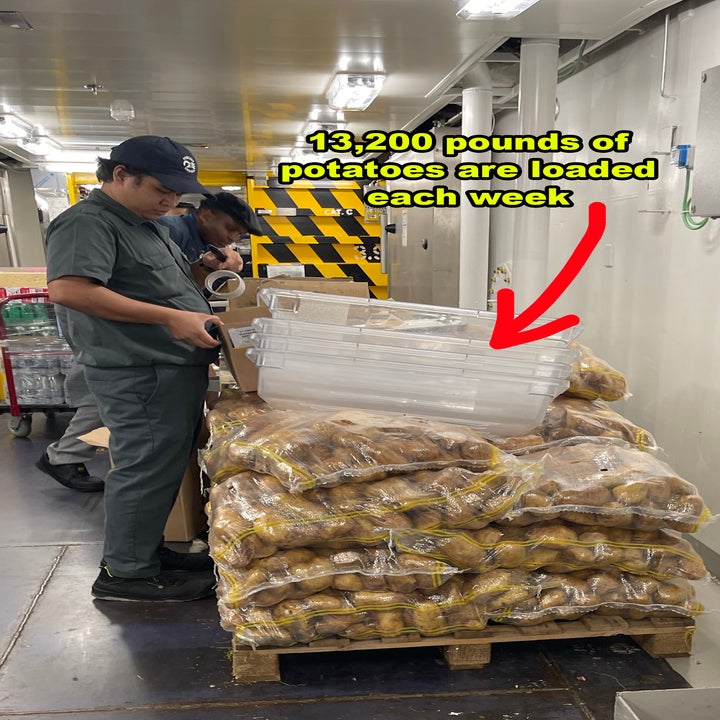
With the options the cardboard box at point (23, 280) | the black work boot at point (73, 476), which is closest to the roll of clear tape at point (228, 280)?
the black work boot at point (73, 476)

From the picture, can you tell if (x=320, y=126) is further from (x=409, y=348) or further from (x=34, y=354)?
(x=409, y=348)

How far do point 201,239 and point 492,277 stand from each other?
2647 mm

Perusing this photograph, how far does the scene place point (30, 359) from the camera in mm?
4508

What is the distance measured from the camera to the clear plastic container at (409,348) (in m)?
2.13

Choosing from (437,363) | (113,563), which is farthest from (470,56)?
(113,563)

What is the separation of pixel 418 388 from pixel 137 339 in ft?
3.49

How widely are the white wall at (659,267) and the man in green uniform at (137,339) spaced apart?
2.12m

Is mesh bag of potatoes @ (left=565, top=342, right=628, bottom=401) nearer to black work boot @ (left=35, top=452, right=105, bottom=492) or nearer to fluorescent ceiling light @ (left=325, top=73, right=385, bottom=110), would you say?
fluorescent ceiling light @ (left=325, top=73, right=385, bottom=110)

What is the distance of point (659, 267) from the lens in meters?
3.14

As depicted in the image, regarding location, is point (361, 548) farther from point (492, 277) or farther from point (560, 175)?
point (492, 277)

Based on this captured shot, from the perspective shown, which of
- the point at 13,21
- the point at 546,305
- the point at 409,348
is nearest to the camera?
the point at 409,348

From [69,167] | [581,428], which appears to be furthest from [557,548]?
[69,167]

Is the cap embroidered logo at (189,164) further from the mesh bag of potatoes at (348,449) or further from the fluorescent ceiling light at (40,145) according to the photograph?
the fluorescent ceiling light at (40,145)

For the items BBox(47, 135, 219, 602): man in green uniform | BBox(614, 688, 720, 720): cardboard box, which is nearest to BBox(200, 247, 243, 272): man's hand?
BBox(47, 135, 219, 602): man in green uniform
